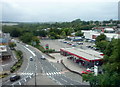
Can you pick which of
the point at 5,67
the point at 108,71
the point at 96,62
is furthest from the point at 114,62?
the point at 5,67

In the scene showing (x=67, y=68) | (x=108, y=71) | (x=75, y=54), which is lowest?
(x=67, y=68)

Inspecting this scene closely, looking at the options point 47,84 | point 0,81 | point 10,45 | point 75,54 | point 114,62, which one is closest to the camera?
point 114,62

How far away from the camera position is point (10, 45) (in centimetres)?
2080

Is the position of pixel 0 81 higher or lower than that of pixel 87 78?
lower

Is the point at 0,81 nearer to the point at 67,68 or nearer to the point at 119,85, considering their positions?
the point at 67,68

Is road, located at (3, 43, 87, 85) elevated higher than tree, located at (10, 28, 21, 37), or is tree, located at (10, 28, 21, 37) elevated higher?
tree, located at (10, 28, 21, 37)

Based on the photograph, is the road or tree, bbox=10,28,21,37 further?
tree, bbox=10,28,21,37

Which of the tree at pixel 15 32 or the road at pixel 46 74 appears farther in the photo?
the tree at pixel 15 32

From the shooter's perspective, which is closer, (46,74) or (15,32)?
(46,74)

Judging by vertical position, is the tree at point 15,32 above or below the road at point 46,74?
above

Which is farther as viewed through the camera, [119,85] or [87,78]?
[87,78]

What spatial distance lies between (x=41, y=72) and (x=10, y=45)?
452 inches

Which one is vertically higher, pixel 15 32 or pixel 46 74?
pixel 15 32

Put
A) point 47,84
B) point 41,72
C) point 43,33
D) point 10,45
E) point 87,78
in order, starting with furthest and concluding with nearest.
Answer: point 43,33 < point 10,45 < point 41,72 < point 47,84 < point 87,78
